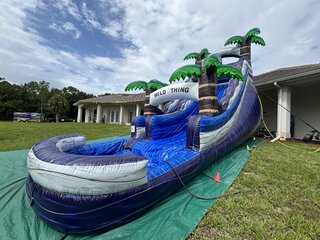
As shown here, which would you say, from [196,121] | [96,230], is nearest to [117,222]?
[96,230]

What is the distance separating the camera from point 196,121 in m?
3.56

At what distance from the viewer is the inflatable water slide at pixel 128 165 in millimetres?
1884

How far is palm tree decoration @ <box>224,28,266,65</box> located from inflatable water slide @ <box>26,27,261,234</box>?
2831 millimetres

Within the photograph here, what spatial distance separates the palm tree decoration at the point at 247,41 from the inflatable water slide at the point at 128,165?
111 inches

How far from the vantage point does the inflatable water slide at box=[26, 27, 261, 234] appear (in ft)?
6.18

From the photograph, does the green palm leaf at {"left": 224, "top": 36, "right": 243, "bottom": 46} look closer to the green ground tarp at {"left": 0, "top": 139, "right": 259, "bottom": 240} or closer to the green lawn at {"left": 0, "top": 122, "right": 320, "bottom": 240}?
the green lawn at {"left": 0, "top": 122, "right": 320, "bottom": 240}

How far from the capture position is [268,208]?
7.75ft

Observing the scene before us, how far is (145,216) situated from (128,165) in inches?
27.6

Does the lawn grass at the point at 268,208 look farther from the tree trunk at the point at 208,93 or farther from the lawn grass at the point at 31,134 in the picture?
the lawn grass at the point at 31,134

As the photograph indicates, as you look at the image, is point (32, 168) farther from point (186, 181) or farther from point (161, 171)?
point (186, 181)

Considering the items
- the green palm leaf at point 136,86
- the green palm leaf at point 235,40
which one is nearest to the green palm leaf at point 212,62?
the green palm leaf at point 136,86

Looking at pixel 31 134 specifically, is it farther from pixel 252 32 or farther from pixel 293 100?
pixel 293 100

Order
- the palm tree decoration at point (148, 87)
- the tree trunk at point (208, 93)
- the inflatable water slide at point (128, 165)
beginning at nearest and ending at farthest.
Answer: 1. the inflatable water slide at point (128, 165)
2. the tree trunk at point (208, 93)
3. the palm tree decoration at point (148, 87)

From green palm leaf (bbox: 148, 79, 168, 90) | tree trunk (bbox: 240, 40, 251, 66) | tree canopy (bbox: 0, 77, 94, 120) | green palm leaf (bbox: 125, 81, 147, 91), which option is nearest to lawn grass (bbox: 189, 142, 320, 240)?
green palm leaf (bbox: 148, 79, 168, 90)
